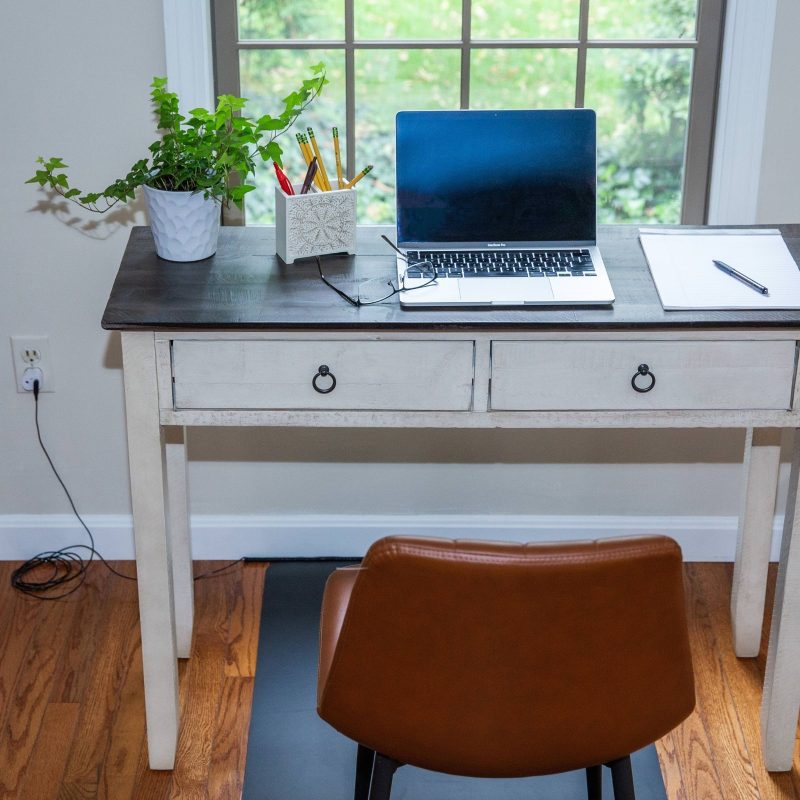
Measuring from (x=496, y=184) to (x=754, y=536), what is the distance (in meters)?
0.89

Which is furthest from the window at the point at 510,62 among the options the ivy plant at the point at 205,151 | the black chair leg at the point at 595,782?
the black chair leg at the point at 595,782

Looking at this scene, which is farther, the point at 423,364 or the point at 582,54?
the point at 582,54

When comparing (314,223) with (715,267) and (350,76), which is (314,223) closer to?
(350,76)

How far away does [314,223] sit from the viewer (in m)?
1.98

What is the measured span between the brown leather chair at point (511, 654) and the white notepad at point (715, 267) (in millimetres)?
666

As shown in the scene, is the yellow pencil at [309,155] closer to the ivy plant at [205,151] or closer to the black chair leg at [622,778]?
the ivy plant at [205,151]

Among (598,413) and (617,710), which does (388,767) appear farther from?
(598,413)

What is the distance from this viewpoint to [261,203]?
2.53 metres

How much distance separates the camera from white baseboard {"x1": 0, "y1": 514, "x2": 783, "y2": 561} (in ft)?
8.70

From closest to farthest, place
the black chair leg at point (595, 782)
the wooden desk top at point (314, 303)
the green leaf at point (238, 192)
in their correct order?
1. the black chair leg at point (595, 782)
2. the wooden desk top at point (314, 303)
3. the green leaf at point (238, 192)

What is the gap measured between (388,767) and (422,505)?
1.22 meters

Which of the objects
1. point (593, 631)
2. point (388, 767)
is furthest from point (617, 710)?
point (388, 767)

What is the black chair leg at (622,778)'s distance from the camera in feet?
4.89

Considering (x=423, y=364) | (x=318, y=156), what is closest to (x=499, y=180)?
(x=318, y=156)
